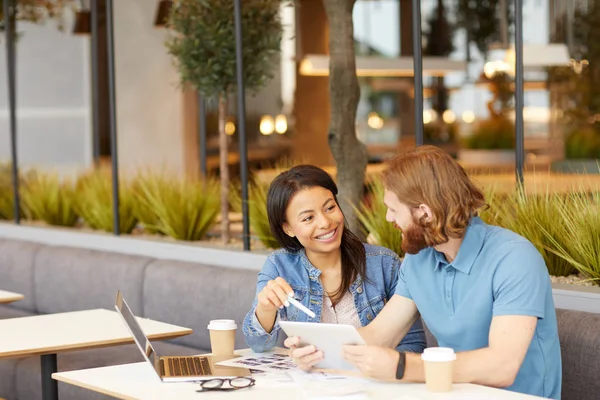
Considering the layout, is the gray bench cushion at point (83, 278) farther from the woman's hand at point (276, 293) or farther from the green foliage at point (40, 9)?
the green foliage at point (40, 9)

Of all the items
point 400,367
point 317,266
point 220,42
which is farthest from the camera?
point 220,42

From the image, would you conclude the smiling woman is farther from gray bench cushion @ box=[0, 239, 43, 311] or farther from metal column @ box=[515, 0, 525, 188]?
gray bench cushion @ box=[0, 239, 43, 311]

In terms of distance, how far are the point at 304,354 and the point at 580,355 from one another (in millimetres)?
949

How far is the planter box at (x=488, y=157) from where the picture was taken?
12.0 meters

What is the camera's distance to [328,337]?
2.52 metres

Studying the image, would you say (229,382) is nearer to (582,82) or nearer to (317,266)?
(317,266)

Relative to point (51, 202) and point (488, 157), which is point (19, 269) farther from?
point (488, 157)

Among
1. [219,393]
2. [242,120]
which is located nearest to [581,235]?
[219,393]

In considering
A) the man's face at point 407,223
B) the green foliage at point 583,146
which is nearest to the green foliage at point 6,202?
the man's face at point 407,223

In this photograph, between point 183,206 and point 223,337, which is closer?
point 223,337

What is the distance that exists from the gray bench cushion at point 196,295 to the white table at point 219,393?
144 cm

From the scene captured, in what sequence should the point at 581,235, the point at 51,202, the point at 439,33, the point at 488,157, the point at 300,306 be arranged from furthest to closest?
the point at 439,33 < the point at 488,157 < the point at 51,202 < the point at 581,235 < the point at 300,306

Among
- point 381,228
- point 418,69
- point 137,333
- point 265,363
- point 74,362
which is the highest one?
point 418,69

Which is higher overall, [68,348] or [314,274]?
[314,274]
